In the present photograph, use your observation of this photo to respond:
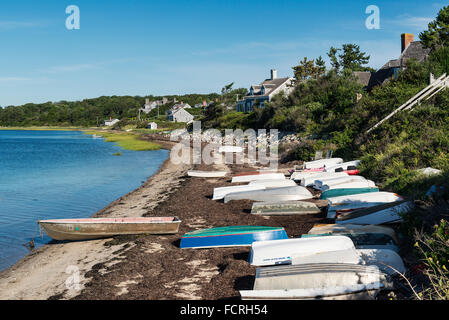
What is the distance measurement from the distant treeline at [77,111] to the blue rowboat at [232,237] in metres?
132

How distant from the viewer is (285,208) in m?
13.9

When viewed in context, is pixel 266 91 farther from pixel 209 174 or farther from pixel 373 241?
pixel 373 241

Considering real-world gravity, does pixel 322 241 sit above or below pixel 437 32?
below

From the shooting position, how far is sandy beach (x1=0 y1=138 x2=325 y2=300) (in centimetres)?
843

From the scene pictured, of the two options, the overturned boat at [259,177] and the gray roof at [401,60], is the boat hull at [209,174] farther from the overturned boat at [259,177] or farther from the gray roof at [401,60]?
the gray roof at [401,60]

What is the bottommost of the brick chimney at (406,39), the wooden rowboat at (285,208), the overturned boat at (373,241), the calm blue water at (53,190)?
the calm blue water at (53,190)

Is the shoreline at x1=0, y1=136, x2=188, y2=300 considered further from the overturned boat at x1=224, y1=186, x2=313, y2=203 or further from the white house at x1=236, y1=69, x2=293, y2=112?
the white house at x1=236, y1=69, x2=293, y2=112

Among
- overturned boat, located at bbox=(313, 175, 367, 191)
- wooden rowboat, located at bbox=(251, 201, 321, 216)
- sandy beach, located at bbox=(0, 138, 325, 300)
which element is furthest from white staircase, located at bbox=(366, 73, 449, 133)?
sandy beach, located at bbox=(0, 138, 325, 300)

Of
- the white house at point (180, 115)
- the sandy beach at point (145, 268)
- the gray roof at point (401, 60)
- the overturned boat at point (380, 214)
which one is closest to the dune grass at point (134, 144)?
the white house at point (180, 115)

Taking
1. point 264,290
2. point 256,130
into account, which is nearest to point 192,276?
point 264,290

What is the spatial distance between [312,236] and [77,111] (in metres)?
171

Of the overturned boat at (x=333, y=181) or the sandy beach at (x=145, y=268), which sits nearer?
the sandy beach at (x=145, y=268)

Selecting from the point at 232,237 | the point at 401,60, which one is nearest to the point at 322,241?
the point at 232,237

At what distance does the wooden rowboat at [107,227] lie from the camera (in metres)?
12.5
